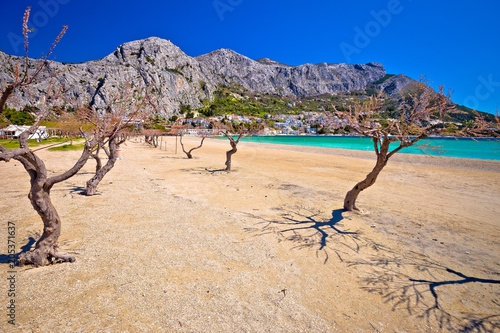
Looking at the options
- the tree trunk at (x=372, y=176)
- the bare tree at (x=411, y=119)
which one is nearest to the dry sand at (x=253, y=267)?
the tree trunk at (x=372, y=176)

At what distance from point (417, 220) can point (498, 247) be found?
7.31 ft

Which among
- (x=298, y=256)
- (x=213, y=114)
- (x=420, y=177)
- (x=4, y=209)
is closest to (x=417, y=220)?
(x=298, y=256)

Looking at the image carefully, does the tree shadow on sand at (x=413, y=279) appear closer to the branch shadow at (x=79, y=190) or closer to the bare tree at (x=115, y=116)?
the bare tree at (x=115, y=116)

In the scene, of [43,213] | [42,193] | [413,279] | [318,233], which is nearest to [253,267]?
[318,233]

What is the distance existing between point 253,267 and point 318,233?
2.91m

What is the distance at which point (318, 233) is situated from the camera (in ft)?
24.0

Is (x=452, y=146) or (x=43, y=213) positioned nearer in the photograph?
(x=43, y=213)

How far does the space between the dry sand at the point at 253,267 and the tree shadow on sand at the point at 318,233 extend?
4 centimetres

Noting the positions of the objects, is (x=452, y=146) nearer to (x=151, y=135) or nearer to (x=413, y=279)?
(x=151, y=135)

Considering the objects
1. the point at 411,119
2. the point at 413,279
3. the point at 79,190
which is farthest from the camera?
the point at 79,190

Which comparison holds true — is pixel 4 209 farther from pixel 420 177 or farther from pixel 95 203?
pixel 420 177

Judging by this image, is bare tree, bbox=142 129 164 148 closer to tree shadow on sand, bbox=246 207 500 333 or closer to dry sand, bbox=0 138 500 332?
dry sand, bbox=0 138 500 332

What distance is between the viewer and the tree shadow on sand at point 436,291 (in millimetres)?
4176

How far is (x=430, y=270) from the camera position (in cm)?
557
